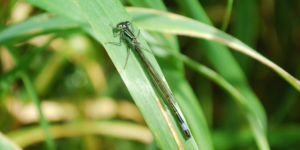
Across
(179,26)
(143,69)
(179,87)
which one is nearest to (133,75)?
(143,69)

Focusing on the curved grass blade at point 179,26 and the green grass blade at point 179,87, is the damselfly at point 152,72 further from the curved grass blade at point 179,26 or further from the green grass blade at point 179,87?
the green grass blade at point 179,87

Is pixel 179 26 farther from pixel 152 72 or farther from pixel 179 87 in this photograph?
pixel 179 87

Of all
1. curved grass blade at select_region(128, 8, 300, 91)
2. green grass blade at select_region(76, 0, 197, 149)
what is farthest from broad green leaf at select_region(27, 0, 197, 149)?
curved grass blade at select_region(128, 8, 300, 91)

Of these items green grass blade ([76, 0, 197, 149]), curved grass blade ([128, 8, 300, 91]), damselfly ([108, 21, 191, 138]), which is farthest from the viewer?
curved grass blade ([128, 8, 300, 91])

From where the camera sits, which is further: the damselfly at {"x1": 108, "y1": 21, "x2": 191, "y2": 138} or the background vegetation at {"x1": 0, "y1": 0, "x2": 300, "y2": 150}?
the background vegetation at {"x1": 0, "y1": 0, "x2": 300, "y2": 150}

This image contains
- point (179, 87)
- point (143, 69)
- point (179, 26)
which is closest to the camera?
A: point (143, 69)

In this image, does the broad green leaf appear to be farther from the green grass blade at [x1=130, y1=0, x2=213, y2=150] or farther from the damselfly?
the green grass blade at [x1=130, y1=0, x2=213, y2=150]

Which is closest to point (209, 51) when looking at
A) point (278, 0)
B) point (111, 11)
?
point (111, 11)

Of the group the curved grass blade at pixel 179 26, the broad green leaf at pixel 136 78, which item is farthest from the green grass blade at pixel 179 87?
the broad green leaf at pixel 136 78

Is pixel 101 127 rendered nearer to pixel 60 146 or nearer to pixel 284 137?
pixel 60 146
